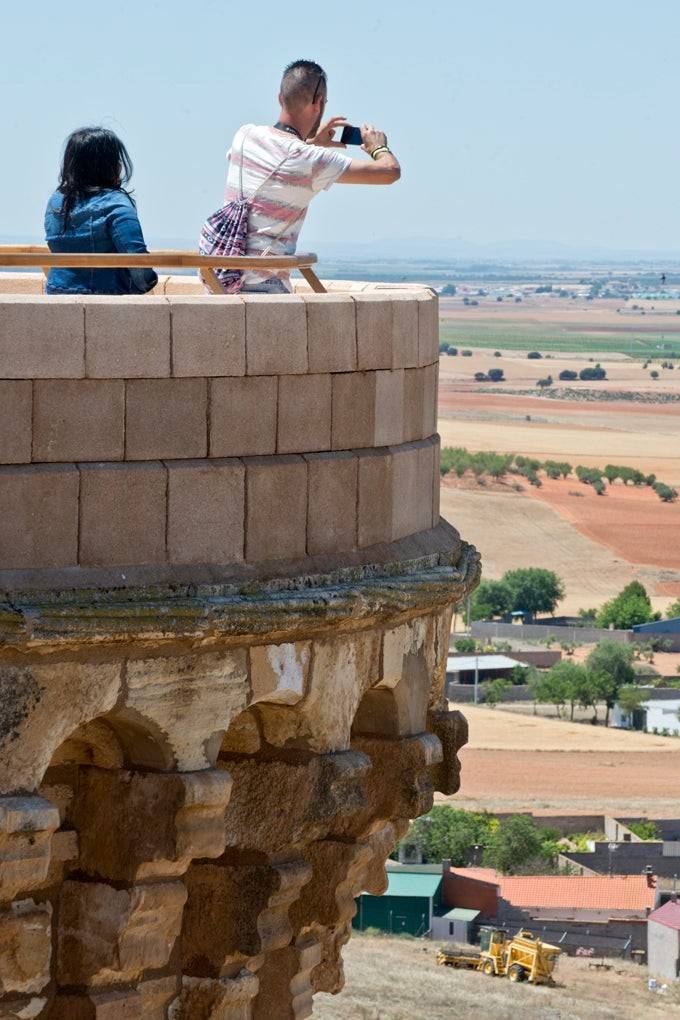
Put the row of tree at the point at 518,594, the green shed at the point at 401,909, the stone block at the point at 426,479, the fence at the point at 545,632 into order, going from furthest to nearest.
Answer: the row of tree at the point at 518,594 → the fence at the point at 545,632 → the green shed at the point at 401,909 → the stone block at the point at 426,479

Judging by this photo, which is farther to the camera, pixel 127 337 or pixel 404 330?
pixel 404 330

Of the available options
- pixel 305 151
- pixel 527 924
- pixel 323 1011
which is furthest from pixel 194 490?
pixel 527 924

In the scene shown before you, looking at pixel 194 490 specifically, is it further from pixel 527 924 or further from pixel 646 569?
pixel 646 569

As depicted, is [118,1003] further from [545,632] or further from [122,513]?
[545,632]

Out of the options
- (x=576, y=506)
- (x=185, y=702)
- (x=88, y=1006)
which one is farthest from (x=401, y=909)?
(x=576, y=506)

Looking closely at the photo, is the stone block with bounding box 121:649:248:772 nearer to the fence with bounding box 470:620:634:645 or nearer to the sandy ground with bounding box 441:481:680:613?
the fence with bounding box 470:620:634:645

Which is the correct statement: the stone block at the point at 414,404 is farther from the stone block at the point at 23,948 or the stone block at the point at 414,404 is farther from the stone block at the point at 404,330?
the stone block at the point at 23,948

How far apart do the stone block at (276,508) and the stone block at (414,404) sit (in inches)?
31.1

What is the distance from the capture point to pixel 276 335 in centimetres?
676

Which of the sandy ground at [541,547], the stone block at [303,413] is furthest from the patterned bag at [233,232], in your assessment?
the sandy ground at [541,547]

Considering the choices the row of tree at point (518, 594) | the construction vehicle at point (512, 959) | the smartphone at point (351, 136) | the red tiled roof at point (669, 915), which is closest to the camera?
the smartphone at point (351, 136)

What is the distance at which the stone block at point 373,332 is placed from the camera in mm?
7176

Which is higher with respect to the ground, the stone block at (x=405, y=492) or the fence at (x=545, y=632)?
the stone block at (x=405, y=492)

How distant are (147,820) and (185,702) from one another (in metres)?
0.37
